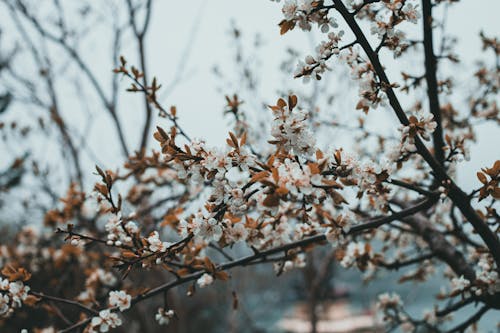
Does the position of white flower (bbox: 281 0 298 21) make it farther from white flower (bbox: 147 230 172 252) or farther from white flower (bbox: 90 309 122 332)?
white flower (bbox: 90 309 122 332)

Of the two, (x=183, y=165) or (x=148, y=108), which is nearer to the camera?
(x=183, y=165)

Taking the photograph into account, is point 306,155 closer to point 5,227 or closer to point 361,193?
point 361,193

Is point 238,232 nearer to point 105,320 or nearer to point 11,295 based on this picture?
point 105,320

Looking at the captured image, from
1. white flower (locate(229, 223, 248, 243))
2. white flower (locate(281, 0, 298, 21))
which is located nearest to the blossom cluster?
white flower (locate(229, 223, 248, 243))

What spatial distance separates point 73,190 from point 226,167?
1855 mm

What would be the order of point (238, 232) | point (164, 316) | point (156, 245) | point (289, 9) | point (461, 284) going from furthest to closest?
point (461, 284) < point (164, 316) < point (238, 232) < point (156, 245) < point (289, 9)

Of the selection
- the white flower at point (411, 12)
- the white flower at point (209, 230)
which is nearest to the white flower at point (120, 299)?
the white flower at point (209, 230)

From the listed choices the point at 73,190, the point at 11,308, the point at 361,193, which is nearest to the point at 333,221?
the point at 361,193

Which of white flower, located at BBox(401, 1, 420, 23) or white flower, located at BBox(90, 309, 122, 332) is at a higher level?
white flower, located at BBox(401, 1, 420, 23)

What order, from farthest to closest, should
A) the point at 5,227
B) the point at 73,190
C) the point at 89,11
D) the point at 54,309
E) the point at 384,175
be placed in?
the point at 5,227
the point at 89,11
the point at 73,190
the point at 54,309
the point at 384,175

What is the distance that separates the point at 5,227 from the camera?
30.8 ft

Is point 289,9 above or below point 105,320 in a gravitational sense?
above

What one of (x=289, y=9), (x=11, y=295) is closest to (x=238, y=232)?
(x=289, y=9)

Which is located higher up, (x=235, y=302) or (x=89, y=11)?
(x=89, y=11)
